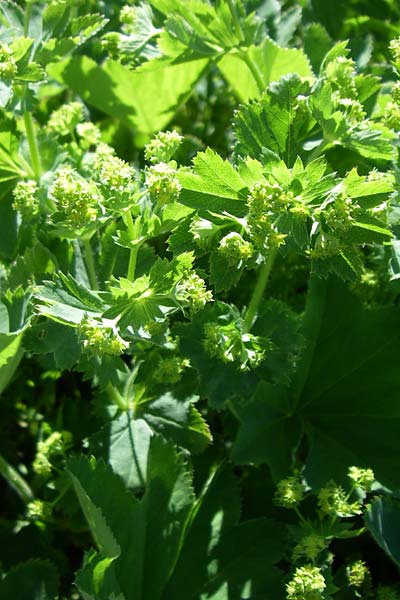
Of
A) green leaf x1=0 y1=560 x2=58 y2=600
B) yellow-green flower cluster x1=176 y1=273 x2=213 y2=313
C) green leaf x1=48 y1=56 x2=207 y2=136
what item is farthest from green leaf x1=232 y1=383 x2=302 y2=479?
green leaf x1=48 y1=56 x2=207 y2=136

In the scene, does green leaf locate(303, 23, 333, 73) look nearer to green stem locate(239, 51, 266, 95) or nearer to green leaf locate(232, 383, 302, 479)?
green stem locate(239, 51, 266, 95)

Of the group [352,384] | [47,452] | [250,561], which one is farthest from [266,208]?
[47,452]

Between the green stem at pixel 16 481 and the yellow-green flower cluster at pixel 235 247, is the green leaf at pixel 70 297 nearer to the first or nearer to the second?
the yellow-green flower cluster at pixel 235 247

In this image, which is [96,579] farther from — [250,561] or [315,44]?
[315,44]

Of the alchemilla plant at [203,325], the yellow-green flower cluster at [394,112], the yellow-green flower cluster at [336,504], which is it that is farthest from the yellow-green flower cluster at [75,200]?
the yellow-green flower cluster at [336,504]

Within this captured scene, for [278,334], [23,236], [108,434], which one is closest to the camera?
[278,334]

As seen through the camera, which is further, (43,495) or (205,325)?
(43,495)

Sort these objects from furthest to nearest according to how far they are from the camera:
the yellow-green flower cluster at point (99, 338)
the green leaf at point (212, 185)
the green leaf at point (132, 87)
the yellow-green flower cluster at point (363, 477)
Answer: the green leaf at point (132, 87) → the yellow-green flower cluster at point (363, 477) → the green leaf at point (212, 185) → the yellow-green flower cluster at point (99, 338)

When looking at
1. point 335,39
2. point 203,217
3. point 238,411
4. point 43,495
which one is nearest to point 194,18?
point 203,217

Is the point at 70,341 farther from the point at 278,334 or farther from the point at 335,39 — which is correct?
the point at 335,39
